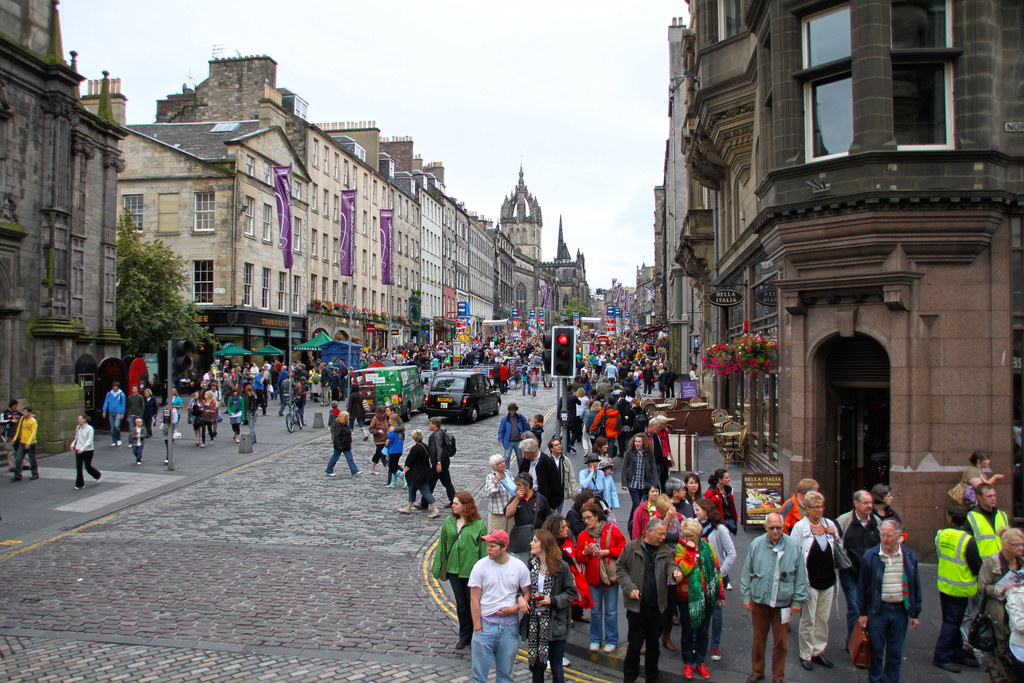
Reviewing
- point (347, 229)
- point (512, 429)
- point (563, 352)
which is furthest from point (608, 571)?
point (347, 229)

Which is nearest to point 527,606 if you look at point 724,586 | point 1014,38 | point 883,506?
point 724,586

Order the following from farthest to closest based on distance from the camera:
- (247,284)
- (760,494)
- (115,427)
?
(247,284), (115,427), (760,494)

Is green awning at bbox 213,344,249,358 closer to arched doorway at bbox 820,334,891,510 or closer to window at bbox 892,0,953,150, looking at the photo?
arched doorway at bbox 820,334,891,510

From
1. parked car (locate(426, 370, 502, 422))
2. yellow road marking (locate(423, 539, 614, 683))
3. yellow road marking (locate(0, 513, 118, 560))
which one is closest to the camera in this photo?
yellow road marking (locate(423, 539, 614, 683))

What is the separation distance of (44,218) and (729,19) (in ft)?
57.2

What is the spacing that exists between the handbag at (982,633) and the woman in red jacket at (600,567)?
9.33ft

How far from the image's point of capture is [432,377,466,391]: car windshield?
81.8 ft

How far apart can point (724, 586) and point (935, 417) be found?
4.44m

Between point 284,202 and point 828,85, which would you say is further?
point 284,202

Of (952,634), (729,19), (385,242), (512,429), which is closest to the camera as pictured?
(952,634)

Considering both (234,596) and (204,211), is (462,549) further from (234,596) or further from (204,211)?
(204,211)

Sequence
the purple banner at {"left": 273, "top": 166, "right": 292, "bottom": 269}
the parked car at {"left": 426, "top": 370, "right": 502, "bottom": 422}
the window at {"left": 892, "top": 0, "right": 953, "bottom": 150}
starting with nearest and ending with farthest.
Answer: the window at {"left": 892, "top": 0, "right": 953, "bottom": 150}
the parked car at {"left": 426, "top": 370, "right": 502, "bottom": 422}
the purple banner at {"left": 273, "top": 166, "right": 292, "bottom": 269}

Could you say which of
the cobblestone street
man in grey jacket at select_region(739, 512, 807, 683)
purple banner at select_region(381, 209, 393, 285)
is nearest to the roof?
purple banner at select_region(381, 209, 393, 285)

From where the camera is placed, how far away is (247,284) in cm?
3741
